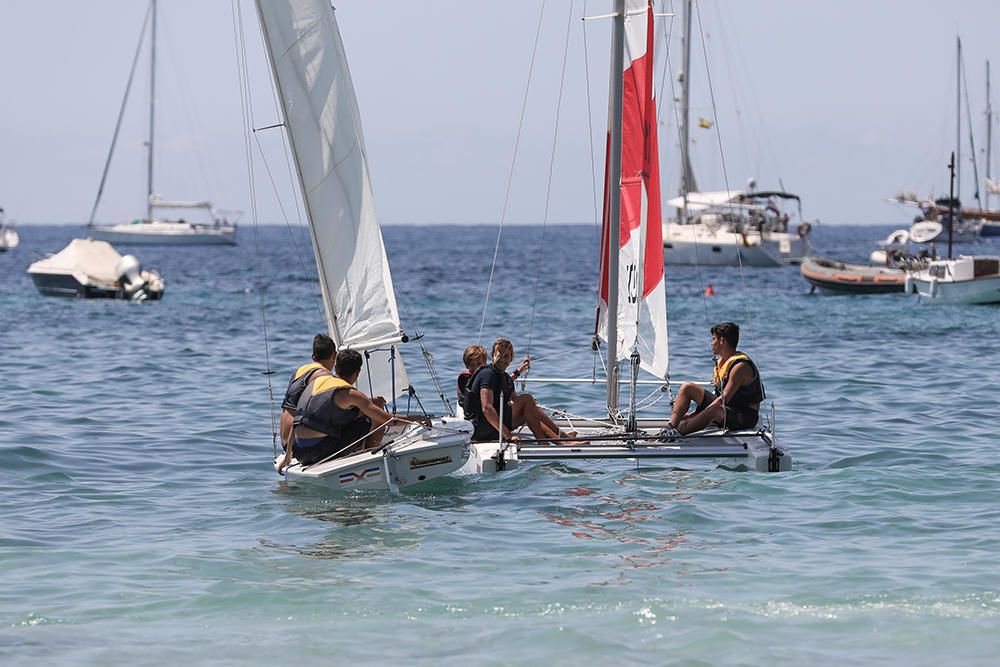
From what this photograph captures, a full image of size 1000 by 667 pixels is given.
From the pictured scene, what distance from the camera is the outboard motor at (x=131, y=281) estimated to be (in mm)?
43531

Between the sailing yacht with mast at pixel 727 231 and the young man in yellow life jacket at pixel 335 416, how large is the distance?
179 ft

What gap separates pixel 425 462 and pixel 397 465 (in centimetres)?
26

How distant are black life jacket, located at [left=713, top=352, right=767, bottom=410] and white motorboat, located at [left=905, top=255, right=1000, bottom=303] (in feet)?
85.5

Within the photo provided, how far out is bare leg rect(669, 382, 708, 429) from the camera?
14.3 m

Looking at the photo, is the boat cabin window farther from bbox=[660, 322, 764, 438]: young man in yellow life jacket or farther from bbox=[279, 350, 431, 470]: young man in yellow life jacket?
bbox=[279, 350, 431, 470]: young man in yellow life jacket

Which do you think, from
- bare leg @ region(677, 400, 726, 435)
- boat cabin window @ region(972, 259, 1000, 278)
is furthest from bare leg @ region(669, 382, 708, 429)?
boat cabin window @ region(972, 259, 1000, 278)

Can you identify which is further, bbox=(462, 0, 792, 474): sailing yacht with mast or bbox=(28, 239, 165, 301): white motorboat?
bbox=(28, 239, 165, 301): white motorboat

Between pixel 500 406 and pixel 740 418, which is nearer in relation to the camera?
pixel 500 406

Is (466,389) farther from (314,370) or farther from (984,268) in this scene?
(984,268)

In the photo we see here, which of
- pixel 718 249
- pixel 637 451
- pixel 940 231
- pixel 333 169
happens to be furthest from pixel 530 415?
pixel 940 231

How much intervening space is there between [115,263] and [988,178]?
306 feet

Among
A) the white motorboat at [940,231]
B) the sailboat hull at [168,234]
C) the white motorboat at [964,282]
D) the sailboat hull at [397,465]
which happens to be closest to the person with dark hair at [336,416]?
the sailboat hull at [397,465]

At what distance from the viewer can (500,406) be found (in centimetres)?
1390

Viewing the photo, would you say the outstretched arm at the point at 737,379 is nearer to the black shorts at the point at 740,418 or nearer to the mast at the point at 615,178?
the black shorts at the point at 740,418
